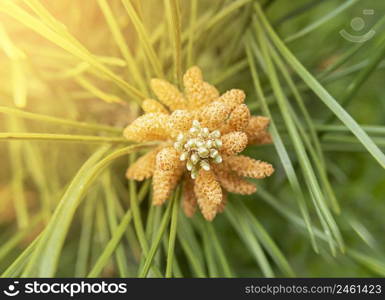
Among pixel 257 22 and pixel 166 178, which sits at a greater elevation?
pixel 257 22

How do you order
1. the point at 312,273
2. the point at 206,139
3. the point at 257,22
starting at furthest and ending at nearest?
the point at 312,273, the point at 257,22, the point at 206,139

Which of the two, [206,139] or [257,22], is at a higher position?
[257,22]

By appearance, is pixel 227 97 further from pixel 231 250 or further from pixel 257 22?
pixel 231 250

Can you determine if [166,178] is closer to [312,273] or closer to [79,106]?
[79,106]

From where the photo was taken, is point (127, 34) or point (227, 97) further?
point (127, 34)

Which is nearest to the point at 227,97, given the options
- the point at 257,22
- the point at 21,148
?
the point at 257,22

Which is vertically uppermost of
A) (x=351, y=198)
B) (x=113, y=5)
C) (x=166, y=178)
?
(x=113, y=5)

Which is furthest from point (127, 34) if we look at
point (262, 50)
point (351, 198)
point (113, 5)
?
point (351, 198)

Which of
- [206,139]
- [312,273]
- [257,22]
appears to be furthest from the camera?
[312,273]

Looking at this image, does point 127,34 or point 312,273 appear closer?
point 127,34
